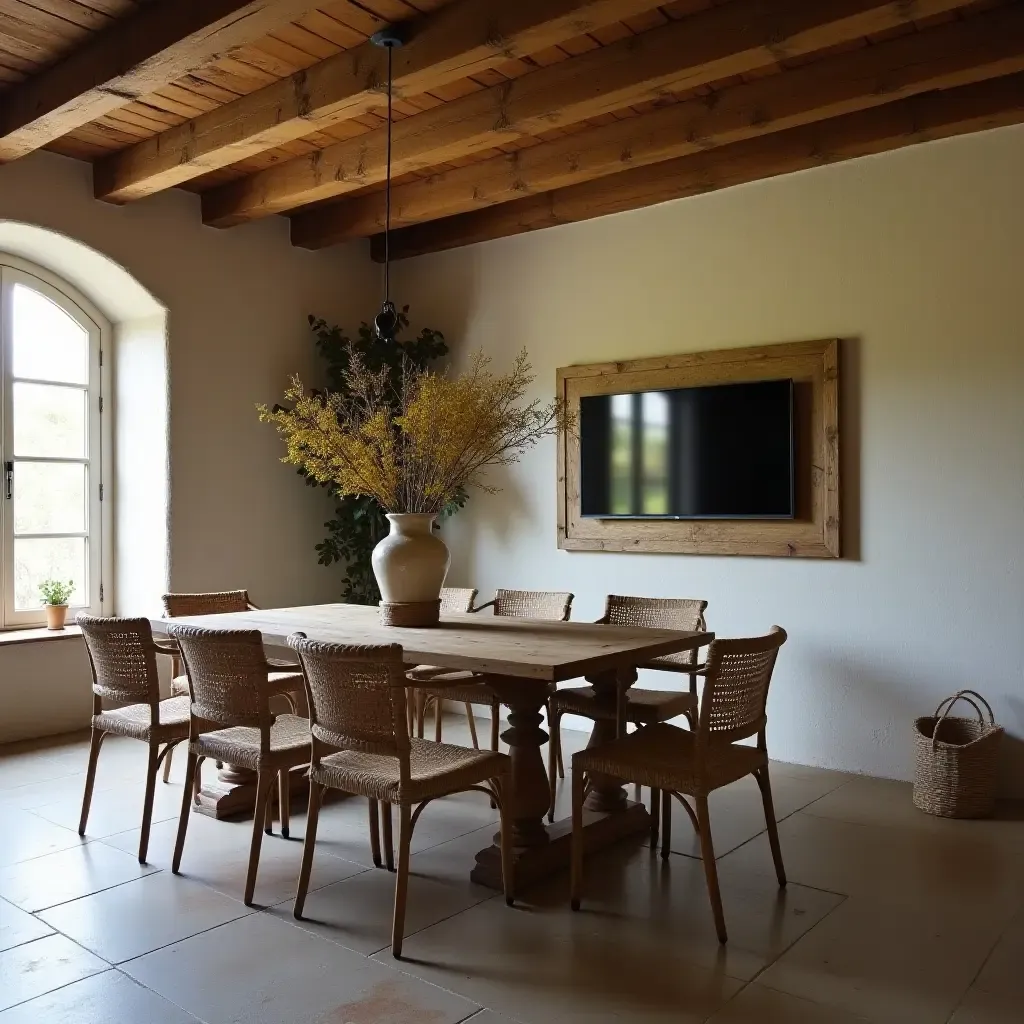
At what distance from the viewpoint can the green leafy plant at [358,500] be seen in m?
5.61

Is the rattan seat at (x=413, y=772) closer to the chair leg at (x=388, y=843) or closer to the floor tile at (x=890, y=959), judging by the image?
the chair leg at (x=388, y=843)

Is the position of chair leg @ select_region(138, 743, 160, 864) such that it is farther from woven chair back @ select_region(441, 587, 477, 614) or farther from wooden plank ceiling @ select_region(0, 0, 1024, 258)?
wooden plank ceiling @ select_region(0, 0, 1024, 258)

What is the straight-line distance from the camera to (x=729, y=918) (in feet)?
9.01

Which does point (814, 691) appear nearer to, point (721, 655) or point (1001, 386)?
point (1001, 386)

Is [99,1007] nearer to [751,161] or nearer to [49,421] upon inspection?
[49,421]

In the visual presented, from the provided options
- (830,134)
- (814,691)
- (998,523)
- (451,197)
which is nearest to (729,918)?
(814,691)

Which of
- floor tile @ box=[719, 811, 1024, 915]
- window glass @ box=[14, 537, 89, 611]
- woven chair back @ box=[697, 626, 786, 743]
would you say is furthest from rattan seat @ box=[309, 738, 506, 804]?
window glass @ box=[14, 537, 89, 611]

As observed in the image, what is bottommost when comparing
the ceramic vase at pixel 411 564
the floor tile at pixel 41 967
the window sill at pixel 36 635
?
the floor tile at pixel 41 967

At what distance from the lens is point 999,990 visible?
7.61ft

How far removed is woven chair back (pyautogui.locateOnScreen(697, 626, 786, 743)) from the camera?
2.64m

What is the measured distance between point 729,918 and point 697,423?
99.9 inches

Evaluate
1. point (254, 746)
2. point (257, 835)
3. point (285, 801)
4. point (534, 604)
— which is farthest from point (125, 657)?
point (534, 604)

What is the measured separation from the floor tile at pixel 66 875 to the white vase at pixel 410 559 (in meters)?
1.24

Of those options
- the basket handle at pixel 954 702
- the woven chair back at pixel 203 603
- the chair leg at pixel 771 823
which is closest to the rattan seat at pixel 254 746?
the woven chair back at pixel 203 603
